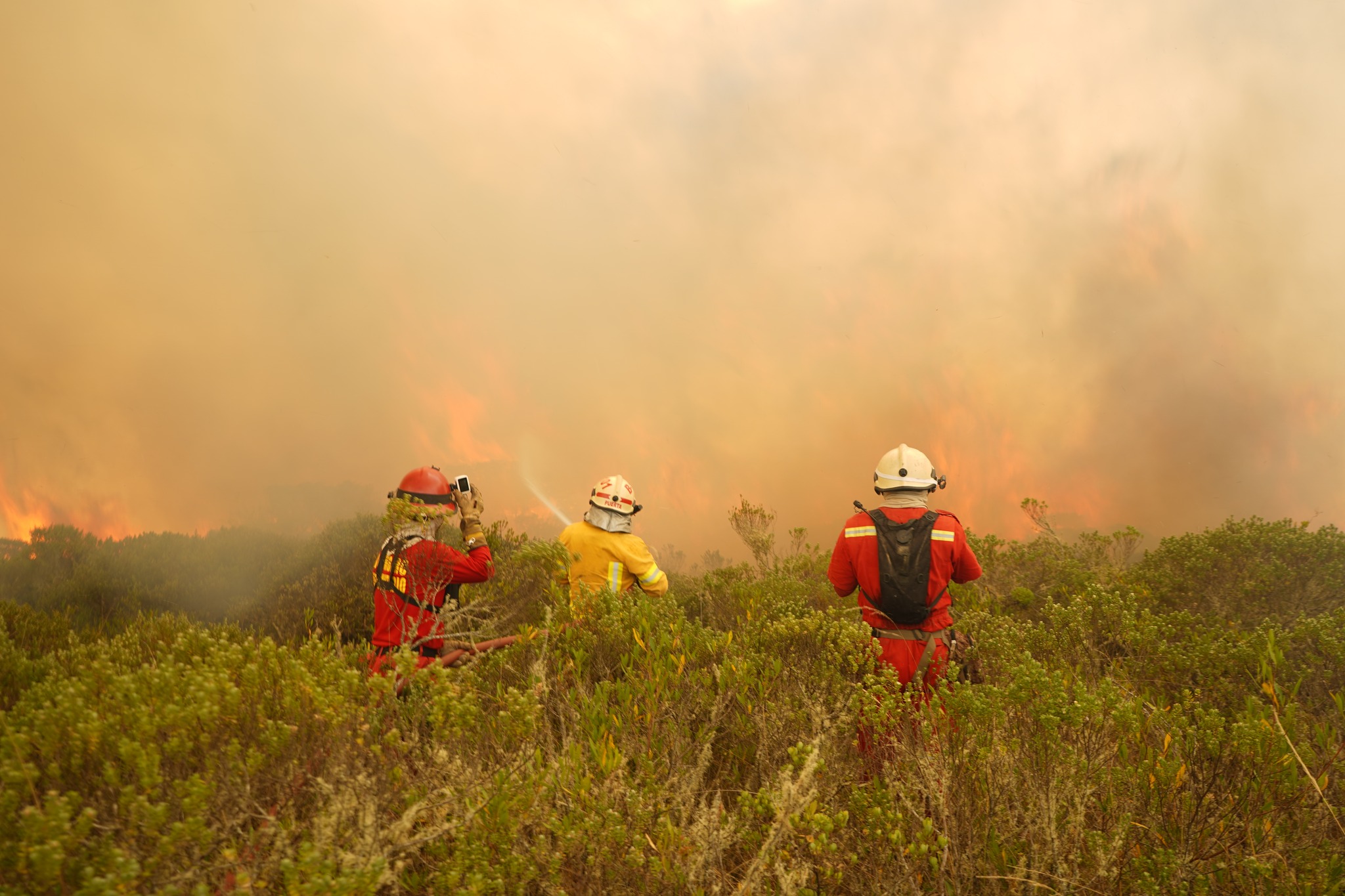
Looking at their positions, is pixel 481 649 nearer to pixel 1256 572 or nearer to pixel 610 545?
pixel 610 545

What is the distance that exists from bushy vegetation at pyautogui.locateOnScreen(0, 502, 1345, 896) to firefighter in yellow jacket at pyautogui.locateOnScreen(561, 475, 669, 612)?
141cm

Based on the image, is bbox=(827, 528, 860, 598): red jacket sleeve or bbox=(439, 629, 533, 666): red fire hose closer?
bbox=(439, 629, 533, 666): red fire hose

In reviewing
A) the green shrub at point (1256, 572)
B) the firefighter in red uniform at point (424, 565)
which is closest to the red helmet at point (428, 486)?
the firefighter in red uniform at point (424, 565)

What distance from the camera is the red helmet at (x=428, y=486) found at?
5047 mm

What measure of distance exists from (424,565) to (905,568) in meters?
3.20

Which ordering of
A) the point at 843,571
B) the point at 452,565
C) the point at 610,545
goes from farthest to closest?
the point at 610,545
the point at 843,571
the point at 452,565

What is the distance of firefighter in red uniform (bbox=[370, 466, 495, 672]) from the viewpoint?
4270 mm

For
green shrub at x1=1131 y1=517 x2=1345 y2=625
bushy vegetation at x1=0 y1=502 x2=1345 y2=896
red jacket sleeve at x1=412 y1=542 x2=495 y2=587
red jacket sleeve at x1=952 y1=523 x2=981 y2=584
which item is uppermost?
green shrub at x1=1131 y1=517 x2=1345 y2=625

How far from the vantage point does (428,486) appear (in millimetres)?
5152

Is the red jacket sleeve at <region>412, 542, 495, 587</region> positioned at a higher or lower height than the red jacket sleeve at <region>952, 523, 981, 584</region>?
lower

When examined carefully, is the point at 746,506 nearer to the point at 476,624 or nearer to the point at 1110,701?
the point at 476,624

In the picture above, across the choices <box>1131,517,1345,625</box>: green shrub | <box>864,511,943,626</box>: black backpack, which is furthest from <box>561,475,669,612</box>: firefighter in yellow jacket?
<box>1131,517,1345,625</box>: green shrub

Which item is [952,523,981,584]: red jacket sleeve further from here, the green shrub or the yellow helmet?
the green shrub

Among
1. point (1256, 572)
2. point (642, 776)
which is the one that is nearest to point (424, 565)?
point (642, 776)
